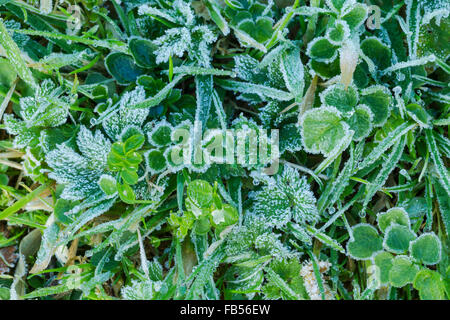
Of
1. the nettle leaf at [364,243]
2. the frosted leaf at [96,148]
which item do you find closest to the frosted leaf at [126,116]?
the frosted leaf at [96,148]

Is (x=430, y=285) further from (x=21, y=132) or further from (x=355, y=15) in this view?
(x=21, y=132)

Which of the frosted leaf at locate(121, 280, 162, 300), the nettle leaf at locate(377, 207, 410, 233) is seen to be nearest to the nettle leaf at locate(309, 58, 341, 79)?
the nettle leaf at locate(377, 207, 410, 233)

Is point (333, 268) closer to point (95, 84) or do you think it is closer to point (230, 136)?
point (230, 136)

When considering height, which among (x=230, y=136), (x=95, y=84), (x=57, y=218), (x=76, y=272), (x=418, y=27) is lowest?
(x=76, y=272)

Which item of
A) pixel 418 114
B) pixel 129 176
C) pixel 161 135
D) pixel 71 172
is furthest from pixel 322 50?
pixel 71 172

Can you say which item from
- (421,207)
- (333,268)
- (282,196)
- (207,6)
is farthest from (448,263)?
(207,6)

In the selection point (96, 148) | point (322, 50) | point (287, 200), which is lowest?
point (287, 200)

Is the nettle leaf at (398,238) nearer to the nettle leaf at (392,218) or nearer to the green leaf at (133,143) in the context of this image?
the nettle leaf at (392,218)
